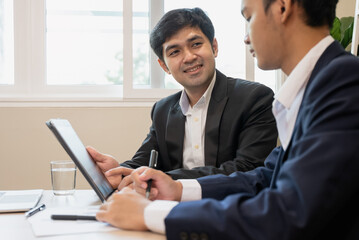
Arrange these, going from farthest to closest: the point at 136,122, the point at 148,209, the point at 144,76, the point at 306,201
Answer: the point at 144,76
the point at 136,122
the point at 148,209
the point at 306,201

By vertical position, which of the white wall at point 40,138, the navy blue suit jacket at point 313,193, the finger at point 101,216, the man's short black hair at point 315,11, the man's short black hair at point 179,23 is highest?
the man's short black hair at point 179,23

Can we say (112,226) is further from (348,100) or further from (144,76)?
(144,76)

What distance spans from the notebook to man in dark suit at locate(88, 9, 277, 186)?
1.67 ft

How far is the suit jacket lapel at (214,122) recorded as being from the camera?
5.87 feet

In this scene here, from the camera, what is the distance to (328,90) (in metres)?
0.78

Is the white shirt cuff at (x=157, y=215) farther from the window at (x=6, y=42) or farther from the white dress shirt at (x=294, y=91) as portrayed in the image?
the window at (x=6, y=42)

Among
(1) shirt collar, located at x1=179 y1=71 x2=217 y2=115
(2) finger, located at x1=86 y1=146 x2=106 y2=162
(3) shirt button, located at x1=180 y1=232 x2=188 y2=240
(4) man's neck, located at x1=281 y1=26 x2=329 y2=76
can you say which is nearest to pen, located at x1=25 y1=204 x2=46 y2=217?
(2) finger, located at x1=86 y1=146 x2=106 y2=162

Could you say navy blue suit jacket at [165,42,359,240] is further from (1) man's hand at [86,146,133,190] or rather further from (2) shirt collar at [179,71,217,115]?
(2) shirt collar at [179,71,217,115]

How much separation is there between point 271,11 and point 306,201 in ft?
1.66

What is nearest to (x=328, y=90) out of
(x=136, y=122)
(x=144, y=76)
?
(x=136, y=122)

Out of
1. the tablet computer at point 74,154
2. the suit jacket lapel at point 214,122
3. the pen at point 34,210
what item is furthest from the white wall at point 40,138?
the pen at point 34,210

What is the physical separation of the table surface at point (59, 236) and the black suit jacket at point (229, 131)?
514 millimetres

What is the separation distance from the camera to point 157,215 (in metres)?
0.84

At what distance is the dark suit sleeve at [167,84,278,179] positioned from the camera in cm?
167
